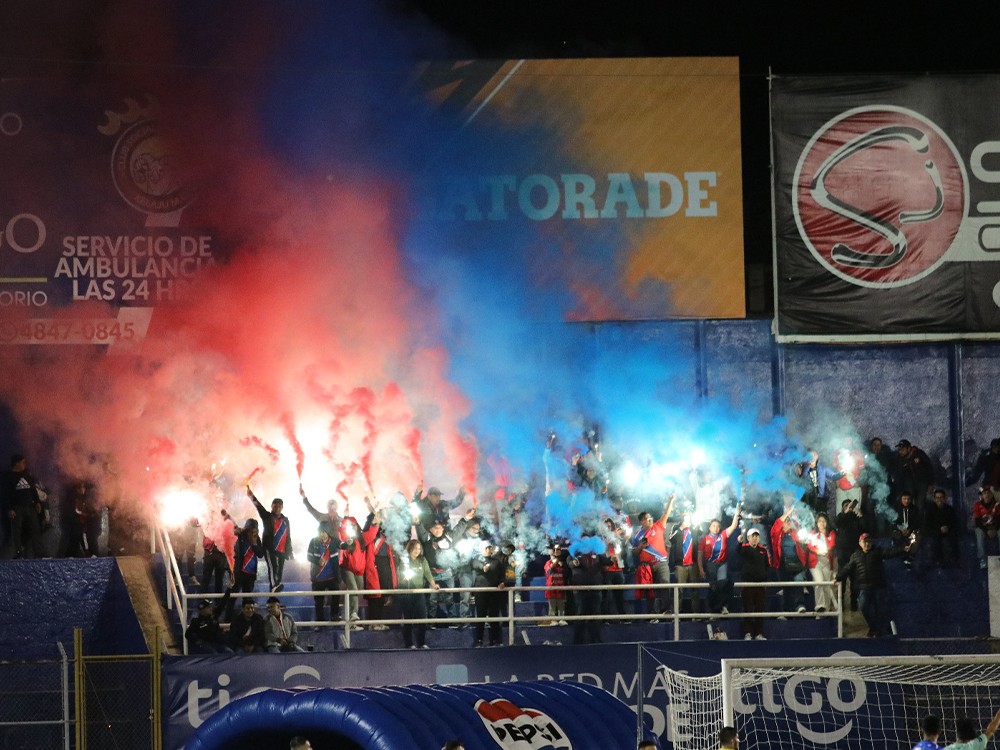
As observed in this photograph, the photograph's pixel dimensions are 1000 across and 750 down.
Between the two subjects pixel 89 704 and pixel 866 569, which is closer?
pixel 89 704

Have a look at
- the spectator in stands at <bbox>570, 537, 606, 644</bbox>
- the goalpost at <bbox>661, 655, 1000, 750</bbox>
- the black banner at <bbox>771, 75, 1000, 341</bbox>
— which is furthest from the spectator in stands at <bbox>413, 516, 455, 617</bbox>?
the black banner at <bbox>771, 75, 1000, 341</bbox>

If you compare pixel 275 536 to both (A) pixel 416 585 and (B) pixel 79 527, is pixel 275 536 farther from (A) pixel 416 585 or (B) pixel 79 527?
(B) pixel 79 527

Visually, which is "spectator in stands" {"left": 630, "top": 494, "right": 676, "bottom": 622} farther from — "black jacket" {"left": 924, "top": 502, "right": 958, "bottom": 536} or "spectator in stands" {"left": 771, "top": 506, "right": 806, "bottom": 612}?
"black jacket" {"left": 924, "top": 502, "right": 958, "bottom": 536}

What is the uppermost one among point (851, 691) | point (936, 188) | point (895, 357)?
point (936, 188)

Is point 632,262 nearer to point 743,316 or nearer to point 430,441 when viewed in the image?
point 743,316

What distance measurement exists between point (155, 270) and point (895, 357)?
1115 centimetres

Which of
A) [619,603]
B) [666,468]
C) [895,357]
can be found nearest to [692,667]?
[619,603]

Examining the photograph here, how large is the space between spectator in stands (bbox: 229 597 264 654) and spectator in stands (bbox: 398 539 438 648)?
1735 millimetres

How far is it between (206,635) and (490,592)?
326 cm

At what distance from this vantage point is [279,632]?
18.6 m

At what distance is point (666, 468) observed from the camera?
23.9 m

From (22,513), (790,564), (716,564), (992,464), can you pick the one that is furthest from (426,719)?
(992,464)

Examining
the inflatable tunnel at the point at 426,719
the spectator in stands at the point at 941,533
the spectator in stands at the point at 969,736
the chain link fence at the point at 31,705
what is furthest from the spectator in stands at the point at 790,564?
the chain link fence at the point at 31,705

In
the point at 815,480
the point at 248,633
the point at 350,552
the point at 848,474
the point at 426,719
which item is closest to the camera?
the point at 426,719
